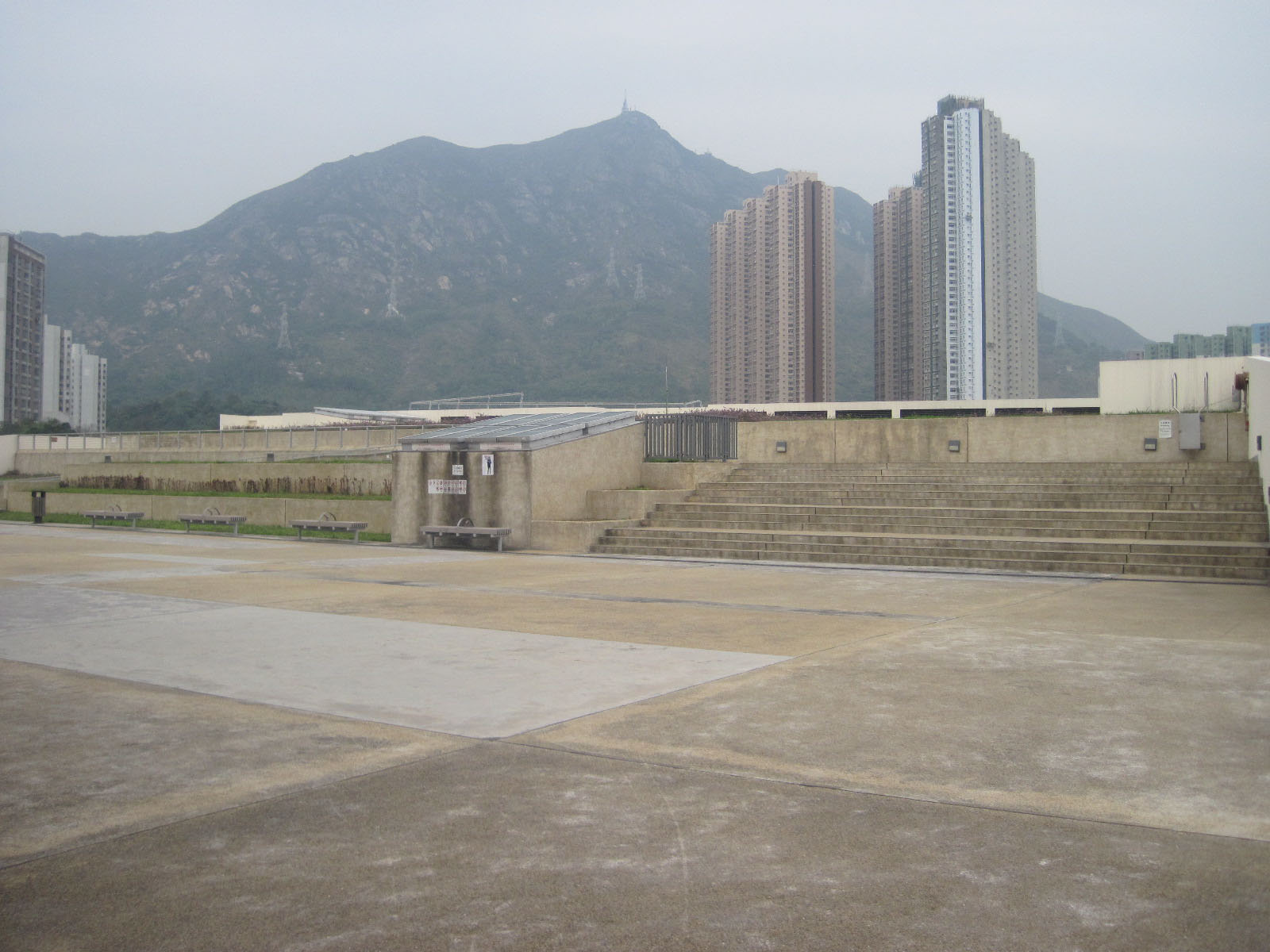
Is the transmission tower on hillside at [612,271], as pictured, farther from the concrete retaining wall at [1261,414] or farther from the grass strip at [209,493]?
the concrete retaining wall at [1261,414]

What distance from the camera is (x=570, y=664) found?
734 cm

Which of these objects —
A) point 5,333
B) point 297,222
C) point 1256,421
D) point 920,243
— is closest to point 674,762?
point 1256,421

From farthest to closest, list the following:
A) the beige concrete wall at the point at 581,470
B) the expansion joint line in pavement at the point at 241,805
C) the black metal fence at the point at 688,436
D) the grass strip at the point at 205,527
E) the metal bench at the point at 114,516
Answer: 1. the metal bench at the point at 114,516
2. the black metal fence at the point at 688,436
3. the grass strip at the point at 205,527
4. the beige concrete wall at the point at 581,470
5. the expansion joint line in pavement at the point at 241,805

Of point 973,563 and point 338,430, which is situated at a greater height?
point 338,430

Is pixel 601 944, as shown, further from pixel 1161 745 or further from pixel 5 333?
pixel 5 333

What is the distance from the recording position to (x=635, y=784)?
14.7 ft

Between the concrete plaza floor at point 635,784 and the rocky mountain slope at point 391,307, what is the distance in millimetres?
111379

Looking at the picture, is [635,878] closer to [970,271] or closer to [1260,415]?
[1260,415]

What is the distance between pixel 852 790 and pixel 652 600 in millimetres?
6835

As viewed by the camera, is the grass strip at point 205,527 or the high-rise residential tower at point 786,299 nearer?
the grass strip at point 205,527

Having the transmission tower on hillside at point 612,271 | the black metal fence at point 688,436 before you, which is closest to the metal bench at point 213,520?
the black metal fence at point 688,436

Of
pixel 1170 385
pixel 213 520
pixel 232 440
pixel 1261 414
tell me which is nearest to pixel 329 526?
pixel 213 520

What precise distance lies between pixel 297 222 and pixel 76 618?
18873 cm

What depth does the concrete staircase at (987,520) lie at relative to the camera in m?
14.2
